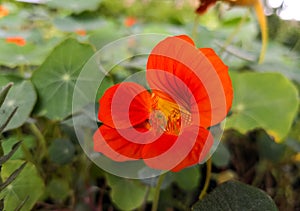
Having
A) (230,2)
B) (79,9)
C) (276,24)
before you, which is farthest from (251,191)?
(276,24)

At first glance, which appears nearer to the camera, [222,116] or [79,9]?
[222,116]

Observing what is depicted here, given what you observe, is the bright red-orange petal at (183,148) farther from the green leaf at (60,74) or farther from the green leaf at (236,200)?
the green leaf at (60,74)

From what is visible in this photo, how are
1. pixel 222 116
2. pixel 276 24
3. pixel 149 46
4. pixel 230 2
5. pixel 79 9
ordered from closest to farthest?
1. pixel 222 116
2. pixel 230 2
3. pixel 149 46
4. pixel 79 9
5. pixel 276 24

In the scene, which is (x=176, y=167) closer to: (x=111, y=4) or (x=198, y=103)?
(x=198, y=103)

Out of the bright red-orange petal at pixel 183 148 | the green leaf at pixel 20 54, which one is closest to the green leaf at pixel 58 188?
the green leaf at pixel 20 54

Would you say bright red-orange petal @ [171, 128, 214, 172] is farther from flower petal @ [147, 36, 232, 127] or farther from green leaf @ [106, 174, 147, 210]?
green leaf @ [106, 174, 147, 210]

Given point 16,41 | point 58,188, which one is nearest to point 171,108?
point 58,188
